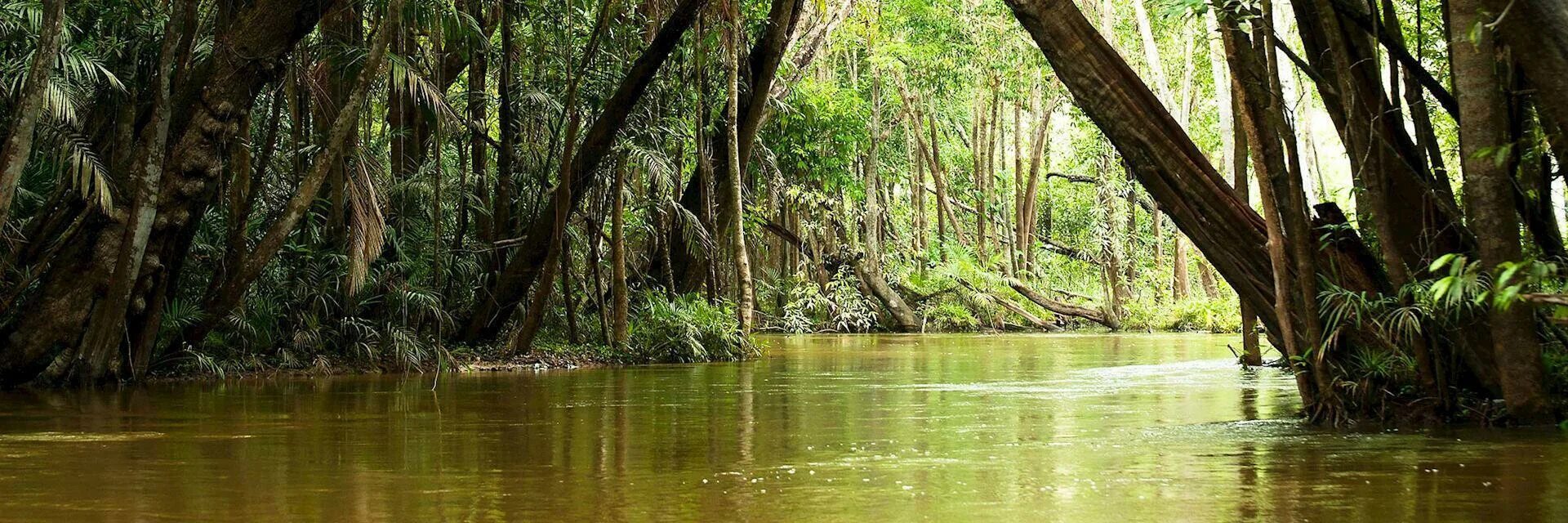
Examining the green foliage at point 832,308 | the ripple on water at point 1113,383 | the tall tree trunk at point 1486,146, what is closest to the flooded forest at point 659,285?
the tall tree trunk at point 1486,146

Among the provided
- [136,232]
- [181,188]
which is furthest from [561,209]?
[136,232]

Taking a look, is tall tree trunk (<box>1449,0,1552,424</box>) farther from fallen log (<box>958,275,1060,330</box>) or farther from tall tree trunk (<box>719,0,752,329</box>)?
fallen log (<box>958,275,1060,330</box>)

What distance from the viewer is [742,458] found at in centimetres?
577

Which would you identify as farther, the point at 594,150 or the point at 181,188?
the point at 594,150

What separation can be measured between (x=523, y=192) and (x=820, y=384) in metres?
5.30

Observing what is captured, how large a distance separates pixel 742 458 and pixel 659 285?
429 inches

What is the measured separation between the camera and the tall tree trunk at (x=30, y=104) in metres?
8.68

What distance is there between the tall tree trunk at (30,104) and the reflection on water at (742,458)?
4.82 ft

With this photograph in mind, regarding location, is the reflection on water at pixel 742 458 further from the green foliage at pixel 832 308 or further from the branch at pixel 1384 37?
the green foliage at pixel 832 308

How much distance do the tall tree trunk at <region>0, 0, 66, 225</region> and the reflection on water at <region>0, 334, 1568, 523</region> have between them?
4.82 feet

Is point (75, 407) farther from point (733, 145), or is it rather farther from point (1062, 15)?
point (733, 145)

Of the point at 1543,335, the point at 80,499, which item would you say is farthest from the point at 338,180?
the point at 1543,335

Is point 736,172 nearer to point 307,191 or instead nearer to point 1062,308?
point 307,191

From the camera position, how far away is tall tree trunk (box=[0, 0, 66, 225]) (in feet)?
28.5
